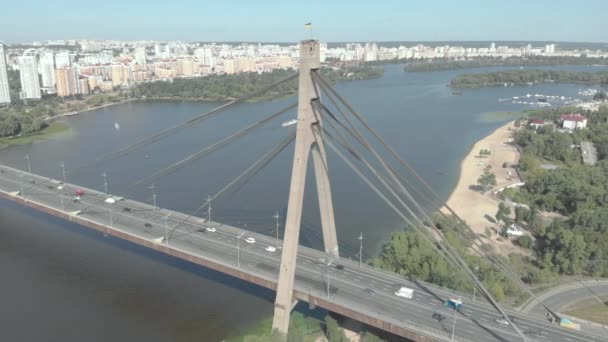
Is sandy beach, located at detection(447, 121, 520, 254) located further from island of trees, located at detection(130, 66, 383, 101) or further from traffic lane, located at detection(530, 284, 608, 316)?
island of trees, located at detection(130, 66, 383, 101)

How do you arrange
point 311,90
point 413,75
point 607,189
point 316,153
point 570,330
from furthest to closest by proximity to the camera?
1. point 413,75
2. point 607,189
3. point 316,153
4. point 311,90
5. point 570,330

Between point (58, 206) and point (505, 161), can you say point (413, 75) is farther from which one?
point (58, 206)

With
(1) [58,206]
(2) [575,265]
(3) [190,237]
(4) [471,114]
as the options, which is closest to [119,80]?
(4) [471,114]

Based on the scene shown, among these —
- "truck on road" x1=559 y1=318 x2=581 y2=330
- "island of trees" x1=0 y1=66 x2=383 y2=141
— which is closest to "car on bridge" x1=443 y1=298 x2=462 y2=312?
"truck on road" x1=559 y1=318 x2=581 y2=330

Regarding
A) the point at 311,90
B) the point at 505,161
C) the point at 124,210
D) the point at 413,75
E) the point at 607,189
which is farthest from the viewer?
the point at 413,75

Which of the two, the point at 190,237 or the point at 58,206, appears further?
the point at 58,206

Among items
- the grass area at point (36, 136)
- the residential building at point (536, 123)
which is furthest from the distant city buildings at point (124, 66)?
the residential building at point (536, 123)

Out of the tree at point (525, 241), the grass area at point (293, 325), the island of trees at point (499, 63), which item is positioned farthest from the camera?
the island of trees at point (499, 63)

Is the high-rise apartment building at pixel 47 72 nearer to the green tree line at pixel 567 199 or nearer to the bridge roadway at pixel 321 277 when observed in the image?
the bridge roadway at pixel 321 277
